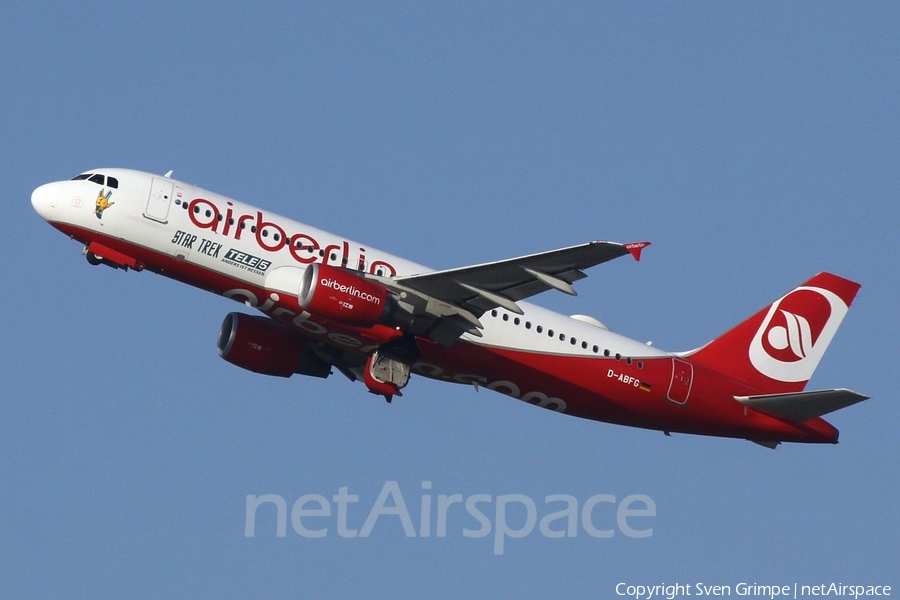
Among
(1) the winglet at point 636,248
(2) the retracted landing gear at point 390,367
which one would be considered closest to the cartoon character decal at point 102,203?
(2) the retracted landing gear at point 390,367

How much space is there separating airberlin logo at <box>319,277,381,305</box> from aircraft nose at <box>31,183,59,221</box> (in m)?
9.35

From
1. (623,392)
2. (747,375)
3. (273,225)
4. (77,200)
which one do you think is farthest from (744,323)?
(77,200)

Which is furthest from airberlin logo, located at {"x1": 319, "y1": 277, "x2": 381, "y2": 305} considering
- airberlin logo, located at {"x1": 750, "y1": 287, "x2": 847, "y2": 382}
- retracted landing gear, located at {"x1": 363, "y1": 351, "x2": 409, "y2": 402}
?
airberlin logo, located at {"x1": 750, "y1": 287, "x2": 847, "y2": 382}

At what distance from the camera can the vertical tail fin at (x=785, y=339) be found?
164ft

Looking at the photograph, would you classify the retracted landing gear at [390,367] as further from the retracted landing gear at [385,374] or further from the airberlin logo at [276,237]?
the airberlin logo at [276,237]

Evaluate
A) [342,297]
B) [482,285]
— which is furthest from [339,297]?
[482,285]

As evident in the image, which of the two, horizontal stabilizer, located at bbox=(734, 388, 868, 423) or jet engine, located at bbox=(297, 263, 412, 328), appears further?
horizontal stabilizer, located at bbox=(734, 388, 868, 423)

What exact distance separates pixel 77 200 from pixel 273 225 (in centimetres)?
632

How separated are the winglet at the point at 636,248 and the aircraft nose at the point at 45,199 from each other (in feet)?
62.1

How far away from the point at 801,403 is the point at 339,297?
16.6 metres

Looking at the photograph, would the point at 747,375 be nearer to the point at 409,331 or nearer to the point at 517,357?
the point at 517,357

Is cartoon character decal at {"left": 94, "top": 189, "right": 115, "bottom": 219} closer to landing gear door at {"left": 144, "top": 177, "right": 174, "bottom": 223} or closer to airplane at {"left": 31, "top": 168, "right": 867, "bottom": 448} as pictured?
airplane at {"left": 31, "top": 168, "right": 867, "bottom": 448}

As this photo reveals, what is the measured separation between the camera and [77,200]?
144 ft

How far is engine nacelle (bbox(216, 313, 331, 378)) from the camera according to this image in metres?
48.2
